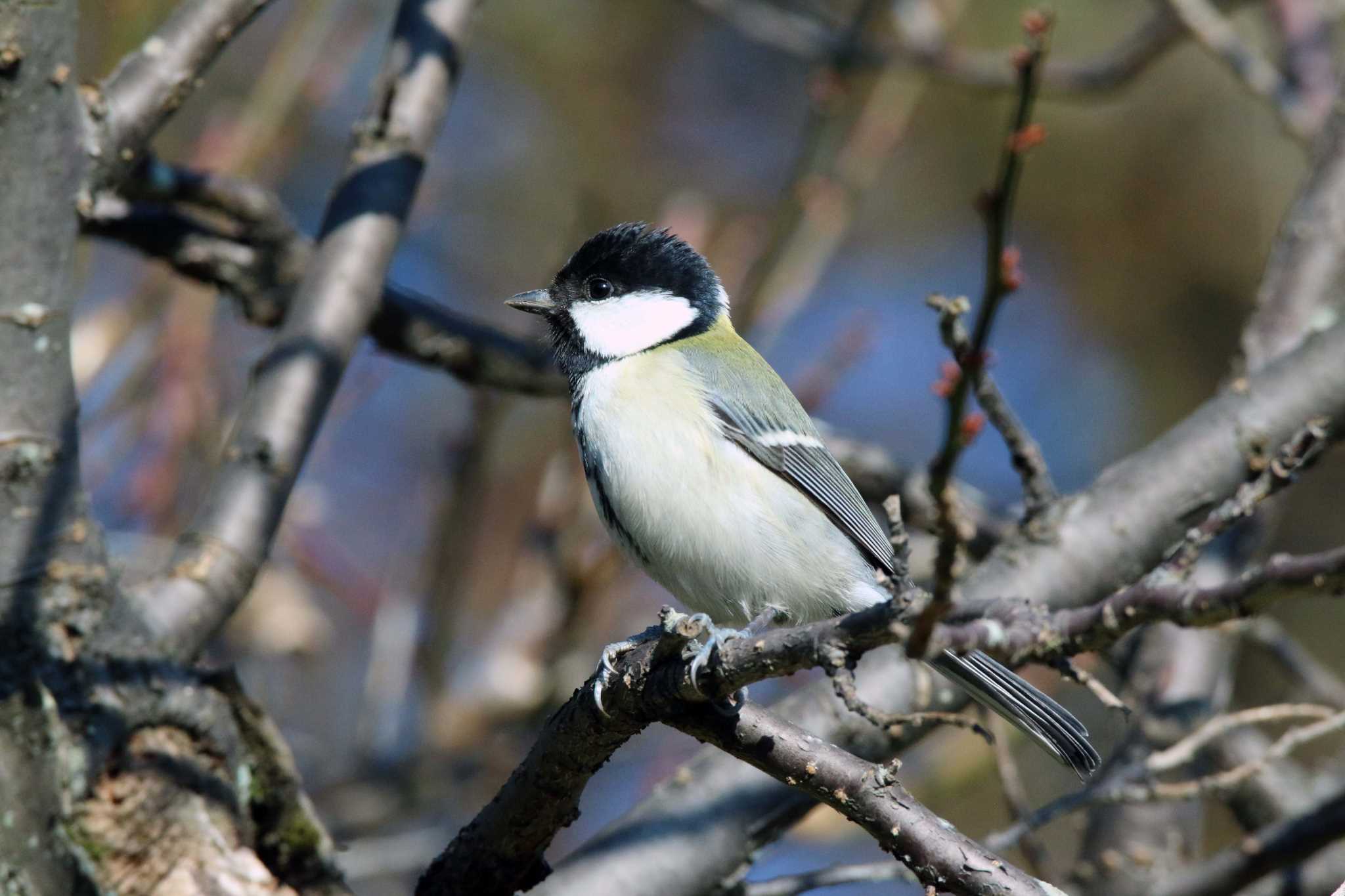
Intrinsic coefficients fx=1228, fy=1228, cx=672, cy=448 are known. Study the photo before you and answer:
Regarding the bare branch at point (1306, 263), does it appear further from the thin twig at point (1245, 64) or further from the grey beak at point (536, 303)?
the grey beak at point (536, 303)

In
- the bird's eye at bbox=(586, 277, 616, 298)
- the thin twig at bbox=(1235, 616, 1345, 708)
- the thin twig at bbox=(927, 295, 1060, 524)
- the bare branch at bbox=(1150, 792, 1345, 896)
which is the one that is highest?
the bird's eye at bbox=(586, 277, 616, 298)

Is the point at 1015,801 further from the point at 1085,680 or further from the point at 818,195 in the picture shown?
the point at 818,195

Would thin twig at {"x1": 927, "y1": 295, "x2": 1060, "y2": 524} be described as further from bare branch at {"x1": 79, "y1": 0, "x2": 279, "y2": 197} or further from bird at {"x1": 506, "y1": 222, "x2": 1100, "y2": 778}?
bare branch at {"x1": 79, "y1": 0, "x2": 279, "y2": 197}

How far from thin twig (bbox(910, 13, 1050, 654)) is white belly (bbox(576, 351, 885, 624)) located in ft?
4.31

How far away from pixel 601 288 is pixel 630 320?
4.5 inches

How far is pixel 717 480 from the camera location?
2.54 m

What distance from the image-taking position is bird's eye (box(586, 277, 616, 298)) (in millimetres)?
3072

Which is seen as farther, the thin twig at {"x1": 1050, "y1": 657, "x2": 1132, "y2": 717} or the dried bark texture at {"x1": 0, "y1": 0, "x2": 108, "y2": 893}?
the dried bark texture at {"x1": 0, "y1": 0, "x2": 108, "y2": 893}

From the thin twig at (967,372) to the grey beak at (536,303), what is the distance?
2.00 metres

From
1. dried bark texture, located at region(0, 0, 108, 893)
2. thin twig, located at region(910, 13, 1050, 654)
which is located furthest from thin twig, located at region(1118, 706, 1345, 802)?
dried bark texture, located at region(0, 0, 108, 893)

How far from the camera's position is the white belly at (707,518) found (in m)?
2.49

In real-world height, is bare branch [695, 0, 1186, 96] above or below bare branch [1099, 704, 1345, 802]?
above

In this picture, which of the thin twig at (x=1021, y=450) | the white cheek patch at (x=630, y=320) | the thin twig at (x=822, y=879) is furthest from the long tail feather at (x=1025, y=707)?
the white cheek patch at (x=630, y=320)

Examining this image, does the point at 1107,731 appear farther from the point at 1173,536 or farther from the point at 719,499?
the point at 719,499
